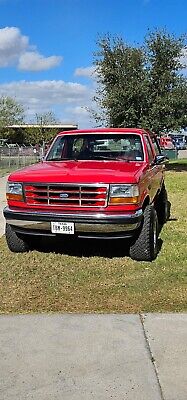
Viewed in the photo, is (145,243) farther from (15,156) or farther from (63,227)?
(15,156)

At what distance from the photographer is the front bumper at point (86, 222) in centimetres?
535

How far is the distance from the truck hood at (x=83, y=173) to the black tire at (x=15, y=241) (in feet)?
2.65

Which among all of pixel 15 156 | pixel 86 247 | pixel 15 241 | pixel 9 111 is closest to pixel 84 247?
pixel 86 247

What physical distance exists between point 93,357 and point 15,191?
290cm

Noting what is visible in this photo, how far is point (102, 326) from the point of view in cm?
387

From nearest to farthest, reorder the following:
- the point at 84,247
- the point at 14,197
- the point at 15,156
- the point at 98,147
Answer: the point at 14,197 < the point at 84,247 < the point at 98,147 < the point at 15,156

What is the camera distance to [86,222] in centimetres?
538

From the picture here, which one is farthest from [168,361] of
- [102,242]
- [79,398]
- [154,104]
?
[154,104]

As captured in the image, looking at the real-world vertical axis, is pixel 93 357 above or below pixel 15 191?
below

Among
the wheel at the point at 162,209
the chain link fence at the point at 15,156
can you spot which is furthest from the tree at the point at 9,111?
the wheel at the point at 162,209

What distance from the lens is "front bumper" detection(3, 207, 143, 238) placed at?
535cm

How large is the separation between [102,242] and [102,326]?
3.06 meters

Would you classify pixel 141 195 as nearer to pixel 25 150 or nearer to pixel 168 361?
pixel 168 361

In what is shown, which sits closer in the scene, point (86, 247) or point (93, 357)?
point (93, 357)
